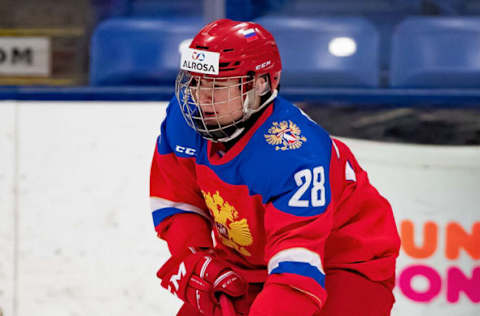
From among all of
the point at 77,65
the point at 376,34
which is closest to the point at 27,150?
the point at 77,65

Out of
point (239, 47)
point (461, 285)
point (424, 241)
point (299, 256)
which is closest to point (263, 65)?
point (239, 47)

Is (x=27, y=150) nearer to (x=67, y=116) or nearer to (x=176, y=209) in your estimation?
(x=67, y=116)

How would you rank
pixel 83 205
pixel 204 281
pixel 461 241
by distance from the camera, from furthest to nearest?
pixel 83 205
pixel 461 241
pixel 204 281

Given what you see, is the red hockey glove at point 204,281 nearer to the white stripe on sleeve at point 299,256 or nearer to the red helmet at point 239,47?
the white stripe on sleeve at point 299,256

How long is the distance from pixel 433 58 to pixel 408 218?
62 cm

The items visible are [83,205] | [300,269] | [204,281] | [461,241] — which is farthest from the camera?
[83,205]

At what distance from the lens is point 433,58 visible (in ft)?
7.84

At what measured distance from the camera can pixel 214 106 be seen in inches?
50.9

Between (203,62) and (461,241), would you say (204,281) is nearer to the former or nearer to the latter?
(203,62)

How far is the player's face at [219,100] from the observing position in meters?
1.29

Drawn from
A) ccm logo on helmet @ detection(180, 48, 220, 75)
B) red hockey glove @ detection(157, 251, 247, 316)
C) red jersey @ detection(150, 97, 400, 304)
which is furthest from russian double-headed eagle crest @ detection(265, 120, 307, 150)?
red hockey glove @ detection(157, 251, 247, 316)

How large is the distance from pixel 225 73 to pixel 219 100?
52 millimetres

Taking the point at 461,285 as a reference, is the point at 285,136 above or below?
above

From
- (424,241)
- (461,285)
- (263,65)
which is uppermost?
(263,65)
